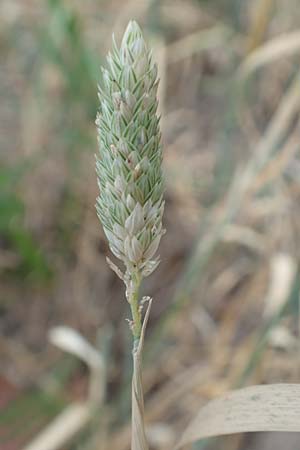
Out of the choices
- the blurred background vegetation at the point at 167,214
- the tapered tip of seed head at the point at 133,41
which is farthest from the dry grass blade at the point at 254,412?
the blurred background vegetation at the point at 167,214

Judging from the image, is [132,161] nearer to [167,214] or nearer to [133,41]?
[133,41]

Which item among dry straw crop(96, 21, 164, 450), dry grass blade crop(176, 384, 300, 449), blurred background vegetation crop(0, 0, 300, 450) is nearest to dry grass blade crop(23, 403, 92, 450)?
blurred background vegetation crop(0, 0, 300, 450)

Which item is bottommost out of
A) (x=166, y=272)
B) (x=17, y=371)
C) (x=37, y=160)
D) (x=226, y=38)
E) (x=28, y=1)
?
(x=17, y=371)

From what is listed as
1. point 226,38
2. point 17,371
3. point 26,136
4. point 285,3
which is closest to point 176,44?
point 226,38

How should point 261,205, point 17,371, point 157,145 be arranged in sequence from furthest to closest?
1. point 17,371
2. point 261,205
3. point 157,145

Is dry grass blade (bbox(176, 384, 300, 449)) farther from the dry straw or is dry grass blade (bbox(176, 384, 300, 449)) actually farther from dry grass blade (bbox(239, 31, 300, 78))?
dry grass blade (bbox(239, 31, 300, 78))

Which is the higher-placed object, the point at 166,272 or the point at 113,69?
the point at 166,272

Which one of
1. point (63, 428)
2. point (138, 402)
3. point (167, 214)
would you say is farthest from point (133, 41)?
point (167, 214)

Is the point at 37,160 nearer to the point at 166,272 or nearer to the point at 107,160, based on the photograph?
the point at 166,272

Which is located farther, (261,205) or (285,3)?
(285,3)
